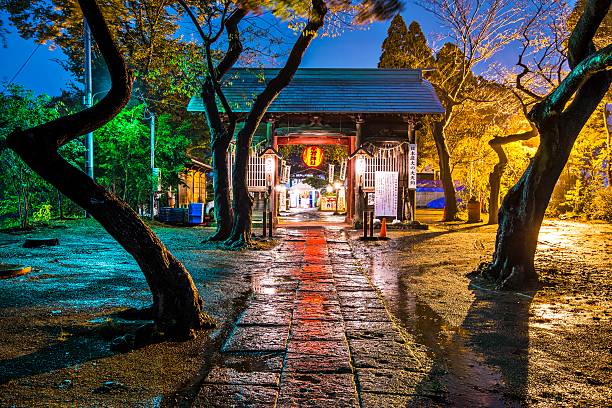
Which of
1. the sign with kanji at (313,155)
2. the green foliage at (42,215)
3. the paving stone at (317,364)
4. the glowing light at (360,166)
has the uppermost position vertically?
the sign with kanji at (313,155)

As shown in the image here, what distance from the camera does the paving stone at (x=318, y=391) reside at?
3.52 m

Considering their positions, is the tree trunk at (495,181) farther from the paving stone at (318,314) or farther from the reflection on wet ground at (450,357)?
the paving stone at (318,314)

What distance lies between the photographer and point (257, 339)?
5117 mm

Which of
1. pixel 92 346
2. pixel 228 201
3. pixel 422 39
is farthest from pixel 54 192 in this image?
pixel 422 39

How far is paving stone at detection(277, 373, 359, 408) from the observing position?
3.52 meters

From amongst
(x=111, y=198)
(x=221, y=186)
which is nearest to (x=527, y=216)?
(x=111, y=198)

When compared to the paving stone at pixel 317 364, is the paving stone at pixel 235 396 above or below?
above

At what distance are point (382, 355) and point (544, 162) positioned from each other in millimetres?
5650

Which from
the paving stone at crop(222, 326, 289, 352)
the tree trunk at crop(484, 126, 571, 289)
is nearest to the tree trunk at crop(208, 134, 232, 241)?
the tree trunk at crop(484, 126, 571, 289)

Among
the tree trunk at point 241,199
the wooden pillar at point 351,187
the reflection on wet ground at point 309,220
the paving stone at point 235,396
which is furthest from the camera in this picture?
the reflection on wet ground at point 309,220

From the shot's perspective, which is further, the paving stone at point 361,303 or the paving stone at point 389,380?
the paving stone at point 361,303

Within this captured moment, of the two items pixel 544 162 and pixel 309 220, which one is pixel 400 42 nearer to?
pixel 309 220

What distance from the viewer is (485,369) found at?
4320 mm

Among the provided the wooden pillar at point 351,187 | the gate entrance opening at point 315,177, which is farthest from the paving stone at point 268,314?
the gate entrance opening at point 315,177
